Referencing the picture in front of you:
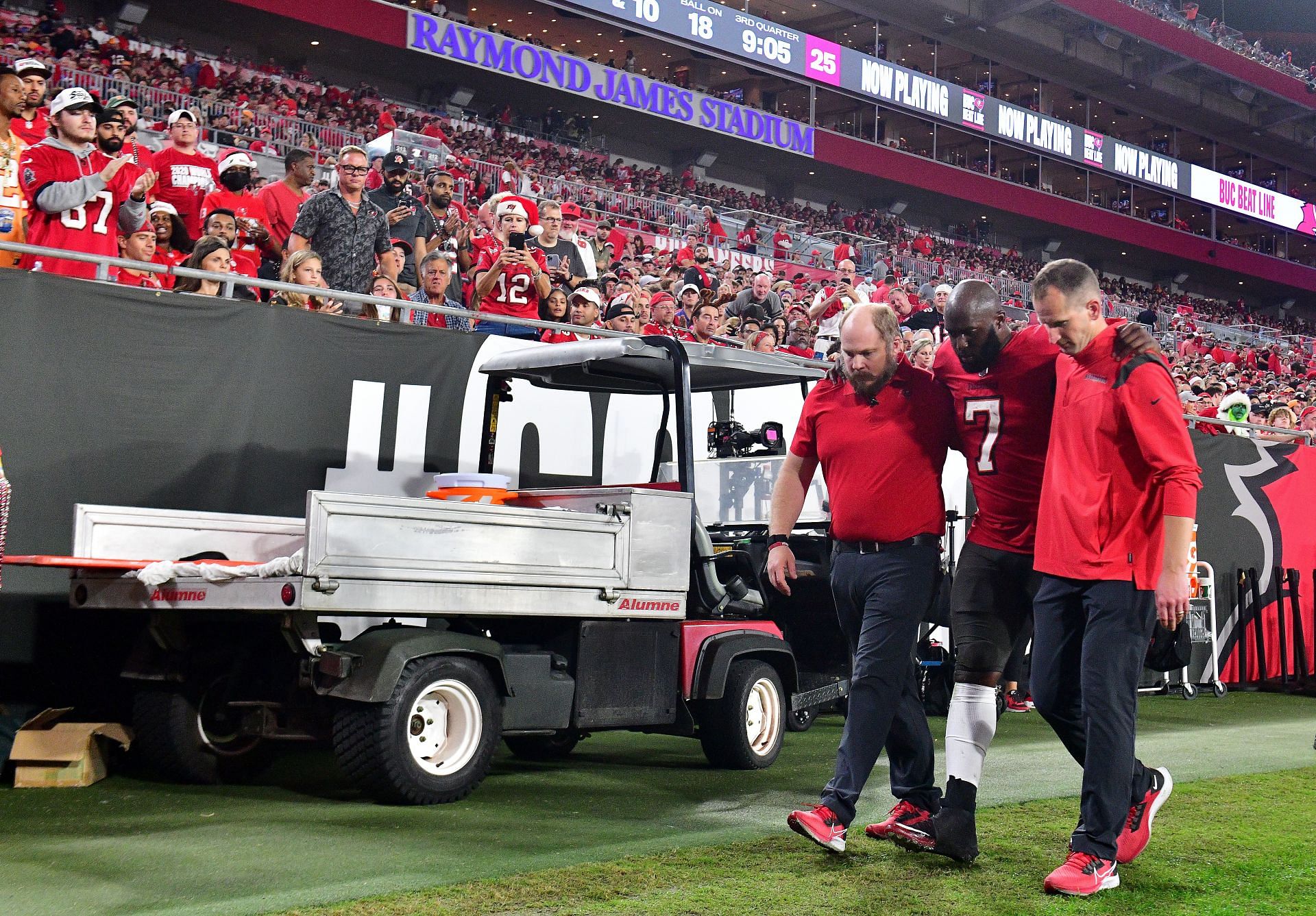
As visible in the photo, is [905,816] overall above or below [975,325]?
below

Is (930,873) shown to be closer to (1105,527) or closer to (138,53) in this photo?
(1105,527)

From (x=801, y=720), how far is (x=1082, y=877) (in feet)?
15.0

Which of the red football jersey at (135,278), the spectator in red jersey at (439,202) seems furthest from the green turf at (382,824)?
the spectator in red jersey at (439,202)

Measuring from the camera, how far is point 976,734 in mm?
4652

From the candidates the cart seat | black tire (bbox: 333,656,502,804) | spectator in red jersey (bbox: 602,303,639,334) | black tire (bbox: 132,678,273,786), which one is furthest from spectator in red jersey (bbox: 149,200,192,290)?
black tire (bbox: 333,656,502,804)

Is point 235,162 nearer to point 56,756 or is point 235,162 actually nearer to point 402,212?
point 402,212

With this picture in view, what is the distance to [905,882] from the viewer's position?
4.30m

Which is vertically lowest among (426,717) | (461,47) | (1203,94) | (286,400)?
(426,717)

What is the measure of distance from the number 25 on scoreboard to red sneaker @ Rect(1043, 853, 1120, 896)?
37.3 metres

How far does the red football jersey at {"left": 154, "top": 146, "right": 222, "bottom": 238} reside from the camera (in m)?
10.3

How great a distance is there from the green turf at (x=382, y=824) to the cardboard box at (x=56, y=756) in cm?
12

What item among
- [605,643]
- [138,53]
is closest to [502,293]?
[605,643]

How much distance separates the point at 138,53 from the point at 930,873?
24.3m

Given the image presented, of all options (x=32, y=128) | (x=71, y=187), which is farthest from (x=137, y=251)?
(x=32, y=128)
